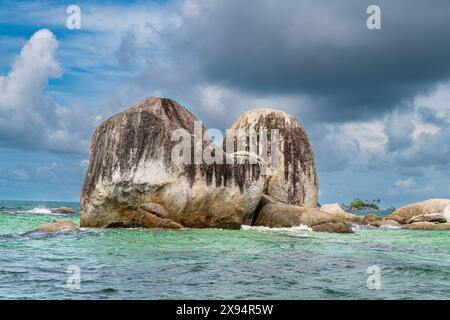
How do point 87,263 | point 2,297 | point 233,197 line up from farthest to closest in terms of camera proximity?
point 233,197 < point 87,263 < point 2,297

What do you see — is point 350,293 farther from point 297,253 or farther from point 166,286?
point 297,253

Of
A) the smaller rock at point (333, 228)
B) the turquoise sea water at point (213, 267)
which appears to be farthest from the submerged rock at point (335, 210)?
the turquoise sea water at point (213, 267)

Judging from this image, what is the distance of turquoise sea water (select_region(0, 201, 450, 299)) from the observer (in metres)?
12.5

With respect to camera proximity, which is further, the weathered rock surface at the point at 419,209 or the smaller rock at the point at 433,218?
the weathered rock surface at the point at 419,209

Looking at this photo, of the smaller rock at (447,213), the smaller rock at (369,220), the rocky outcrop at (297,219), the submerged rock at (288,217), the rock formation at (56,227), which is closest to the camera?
the rock formation at (56,227)

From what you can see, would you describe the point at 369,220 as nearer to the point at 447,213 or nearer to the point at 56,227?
the point at 447,213

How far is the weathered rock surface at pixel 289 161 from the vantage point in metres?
39.0

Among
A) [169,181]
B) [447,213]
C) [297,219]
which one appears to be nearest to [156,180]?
[169,181]

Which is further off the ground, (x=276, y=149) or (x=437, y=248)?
(x=276, y=149)

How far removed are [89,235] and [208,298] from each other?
14002 mm


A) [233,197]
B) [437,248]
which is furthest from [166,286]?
[233,197]

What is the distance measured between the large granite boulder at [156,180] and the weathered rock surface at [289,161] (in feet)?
26.1

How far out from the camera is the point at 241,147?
40.2 metres

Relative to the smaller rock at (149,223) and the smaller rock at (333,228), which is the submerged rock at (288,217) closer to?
the smaller rock at (333,228)
